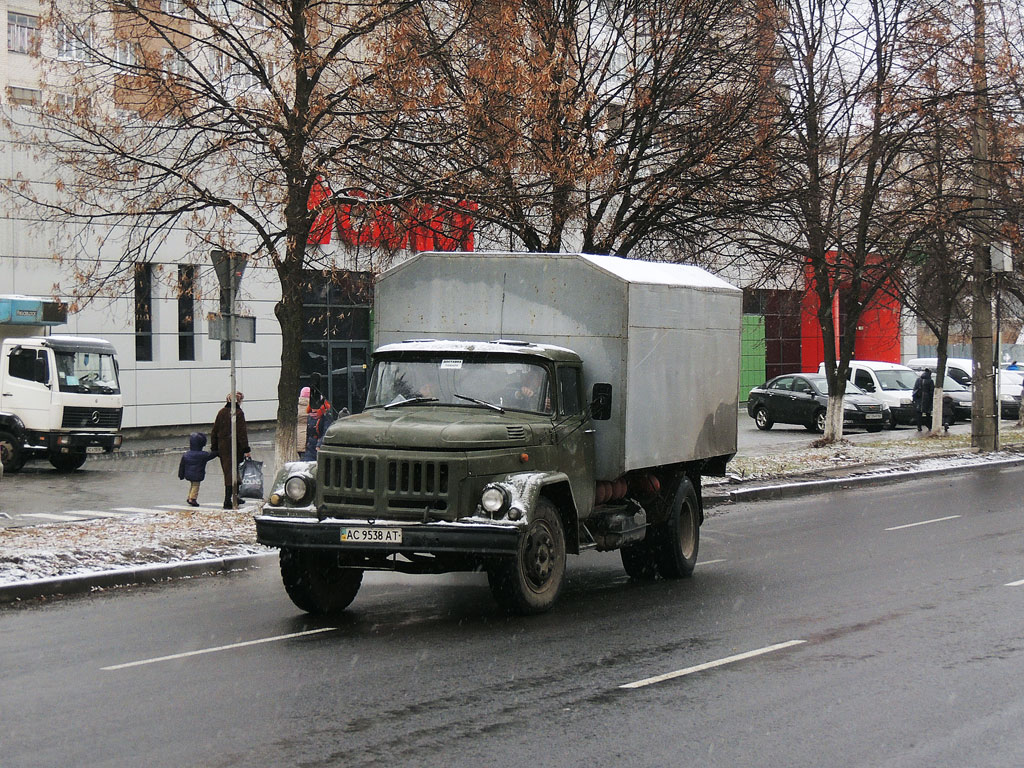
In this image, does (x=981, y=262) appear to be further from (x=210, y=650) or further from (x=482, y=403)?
(x=210, y=650)

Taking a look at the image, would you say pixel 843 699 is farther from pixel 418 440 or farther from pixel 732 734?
pixel 418 440

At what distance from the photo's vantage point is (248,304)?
113 ft

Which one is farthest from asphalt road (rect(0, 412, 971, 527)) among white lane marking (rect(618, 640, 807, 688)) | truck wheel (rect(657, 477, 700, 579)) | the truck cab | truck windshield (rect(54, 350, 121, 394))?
→ white lane marking (rect(618, 640, 807, 688))

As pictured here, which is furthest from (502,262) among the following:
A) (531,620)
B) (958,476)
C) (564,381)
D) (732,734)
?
(958,476)

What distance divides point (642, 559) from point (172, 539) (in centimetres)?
501

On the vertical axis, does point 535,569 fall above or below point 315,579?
above

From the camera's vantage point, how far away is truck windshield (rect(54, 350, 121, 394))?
2589cm

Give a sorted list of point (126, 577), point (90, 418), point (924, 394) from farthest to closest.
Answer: point (924, 394) → point (90, 418) → point (126, 577)

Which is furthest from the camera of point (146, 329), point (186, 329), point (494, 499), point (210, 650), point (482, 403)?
point (186, 329)

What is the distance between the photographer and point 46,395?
2538 cm

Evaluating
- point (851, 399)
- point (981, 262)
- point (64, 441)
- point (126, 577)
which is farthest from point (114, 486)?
point (851, 399)

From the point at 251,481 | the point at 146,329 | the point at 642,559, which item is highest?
the point at 146,329

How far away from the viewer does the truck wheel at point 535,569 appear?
32.6 ft

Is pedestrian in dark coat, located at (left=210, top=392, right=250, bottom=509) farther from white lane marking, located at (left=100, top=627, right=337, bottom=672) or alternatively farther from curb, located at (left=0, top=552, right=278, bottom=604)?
white lane marking, located at (left=100, top=627, right=337, bottom=672)
